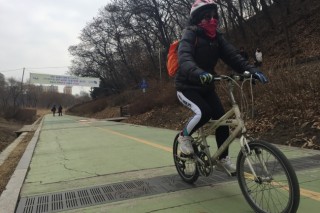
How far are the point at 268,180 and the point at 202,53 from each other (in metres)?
1.70

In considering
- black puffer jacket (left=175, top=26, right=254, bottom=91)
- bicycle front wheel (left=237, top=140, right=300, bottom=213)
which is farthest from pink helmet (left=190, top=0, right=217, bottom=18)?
bicycle front wheel (left=237, top=140, right=300, bottom=213)

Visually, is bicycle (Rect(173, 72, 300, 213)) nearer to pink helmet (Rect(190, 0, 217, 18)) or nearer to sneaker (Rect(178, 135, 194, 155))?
sneaker (Rect(178, 135, 194, 155))

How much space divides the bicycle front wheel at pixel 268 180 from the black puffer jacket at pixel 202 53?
1089 millimetres

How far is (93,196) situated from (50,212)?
0.67 m

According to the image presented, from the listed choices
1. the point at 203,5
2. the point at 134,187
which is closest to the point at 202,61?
the point at 203,5

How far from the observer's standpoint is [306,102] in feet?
31.1

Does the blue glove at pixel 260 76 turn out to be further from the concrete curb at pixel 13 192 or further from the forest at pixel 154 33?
the forest at pixel 154 33

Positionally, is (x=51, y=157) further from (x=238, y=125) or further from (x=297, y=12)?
(x=297, y=12)

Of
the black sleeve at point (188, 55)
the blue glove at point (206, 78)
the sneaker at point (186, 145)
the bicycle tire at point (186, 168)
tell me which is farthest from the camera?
the bicycle tire at point (186, 168)

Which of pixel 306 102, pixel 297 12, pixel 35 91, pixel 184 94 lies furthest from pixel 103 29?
pixel 35 91

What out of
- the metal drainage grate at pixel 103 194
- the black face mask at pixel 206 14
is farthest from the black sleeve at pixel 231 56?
the metal drainage grate at pixel 103 194

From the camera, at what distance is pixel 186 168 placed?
5164 millimetres

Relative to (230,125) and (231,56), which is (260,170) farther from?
(231,56)

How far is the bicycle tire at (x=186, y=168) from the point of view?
16.2ft
